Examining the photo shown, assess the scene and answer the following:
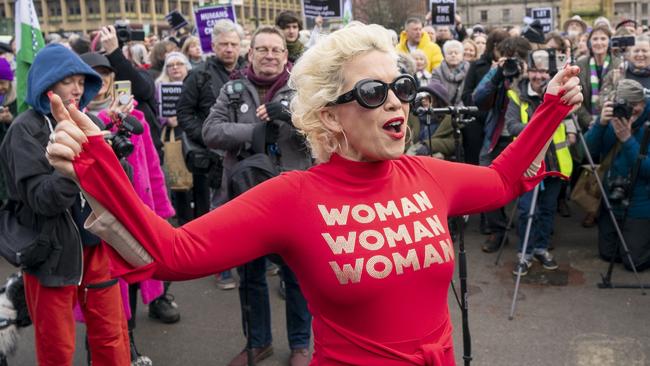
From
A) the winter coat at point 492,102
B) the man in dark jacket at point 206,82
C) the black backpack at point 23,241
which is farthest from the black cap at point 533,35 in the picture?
the black backpack at point 23,241

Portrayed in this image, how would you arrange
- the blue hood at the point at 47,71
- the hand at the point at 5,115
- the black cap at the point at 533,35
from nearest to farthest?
the blue hood at the point at 47,71 → the black cap at the point at 533,35 → the hand at the point at 5,115

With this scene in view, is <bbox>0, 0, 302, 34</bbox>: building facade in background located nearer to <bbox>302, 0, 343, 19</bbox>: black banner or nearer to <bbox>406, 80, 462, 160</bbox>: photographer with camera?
<bbox>302, 0, 343, 19</bbox>: black banner

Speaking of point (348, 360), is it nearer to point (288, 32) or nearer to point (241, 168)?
point (241, 168)

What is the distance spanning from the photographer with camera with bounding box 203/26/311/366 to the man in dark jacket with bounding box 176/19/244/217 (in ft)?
4.99

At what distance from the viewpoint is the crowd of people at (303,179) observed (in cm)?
200

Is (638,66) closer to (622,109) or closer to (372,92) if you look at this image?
(622,109)

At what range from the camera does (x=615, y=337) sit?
16.0 ft

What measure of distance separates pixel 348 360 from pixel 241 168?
2143 mm

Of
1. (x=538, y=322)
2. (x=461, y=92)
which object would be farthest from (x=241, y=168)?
(x=461, y=92)

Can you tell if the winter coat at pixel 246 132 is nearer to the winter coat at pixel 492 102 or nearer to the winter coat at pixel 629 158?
the winter coat at pixel 492 102

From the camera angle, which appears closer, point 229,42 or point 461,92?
point 229,42

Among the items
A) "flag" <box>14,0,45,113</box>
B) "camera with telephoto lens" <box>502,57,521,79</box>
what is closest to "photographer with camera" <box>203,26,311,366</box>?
"flag" <box>14,0,45,113</box>

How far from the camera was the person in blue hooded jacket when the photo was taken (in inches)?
133

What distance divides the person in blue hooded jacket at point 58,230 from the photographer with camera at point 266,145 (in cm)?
90
